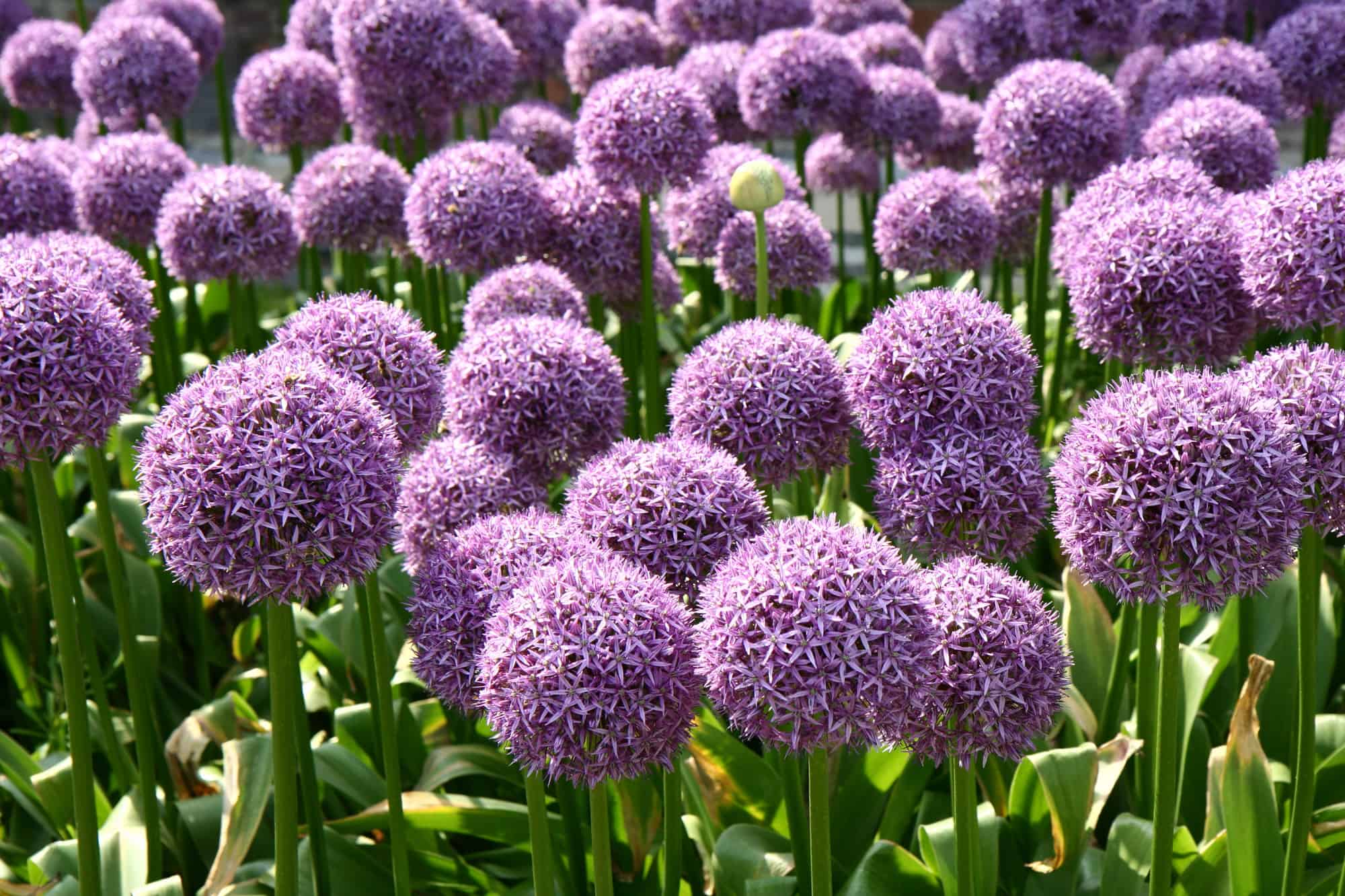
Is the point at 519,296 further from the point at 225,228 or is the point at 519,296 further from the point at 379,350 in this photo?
the point at 225,228

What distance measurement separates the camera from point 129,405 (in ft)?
8.98

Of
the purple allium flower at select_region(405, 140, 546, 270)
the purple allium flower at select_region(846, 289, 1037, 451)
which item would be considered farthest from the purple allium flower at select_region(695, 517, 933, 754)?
the purple allium flower at select_region(405, 140, 546, 270)

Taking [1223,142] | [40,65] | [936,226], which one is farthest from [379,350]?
[40,65]

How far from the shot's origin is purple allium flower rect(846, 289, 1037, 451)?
8.36 feet

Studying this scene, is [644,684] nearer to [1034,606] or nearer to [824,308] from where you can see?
[1034,606]

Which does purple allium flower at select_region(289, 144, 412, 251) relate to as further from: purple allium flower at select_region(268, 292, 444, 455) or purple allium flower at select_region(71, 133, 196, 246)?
purple allium flower at select_region(268, 292, 444, 455)

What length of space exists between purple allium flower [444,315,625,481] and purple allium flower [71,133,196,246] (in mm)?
2066

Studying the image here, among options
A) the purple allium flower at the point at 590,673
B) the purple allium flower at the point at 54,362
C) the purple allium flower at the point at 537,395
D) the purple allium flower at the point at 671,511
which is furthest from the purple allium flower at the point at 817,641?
the purple allium flower at the point at 54,362

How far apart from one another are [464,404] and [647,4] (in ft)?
15.3

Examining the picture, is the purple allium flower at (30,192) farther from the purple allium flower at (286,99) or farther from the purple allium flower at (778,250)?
the purple allium flower at (778,250)

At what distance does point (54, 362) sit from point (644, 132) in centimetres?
189

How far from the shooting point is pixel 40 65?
6074mm

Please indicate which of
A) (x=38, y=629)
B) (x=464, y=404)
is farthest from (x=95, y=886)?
(x=38, y=629)

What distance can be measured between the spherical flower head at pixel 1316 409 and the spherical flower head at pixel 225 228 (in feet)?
10.1
